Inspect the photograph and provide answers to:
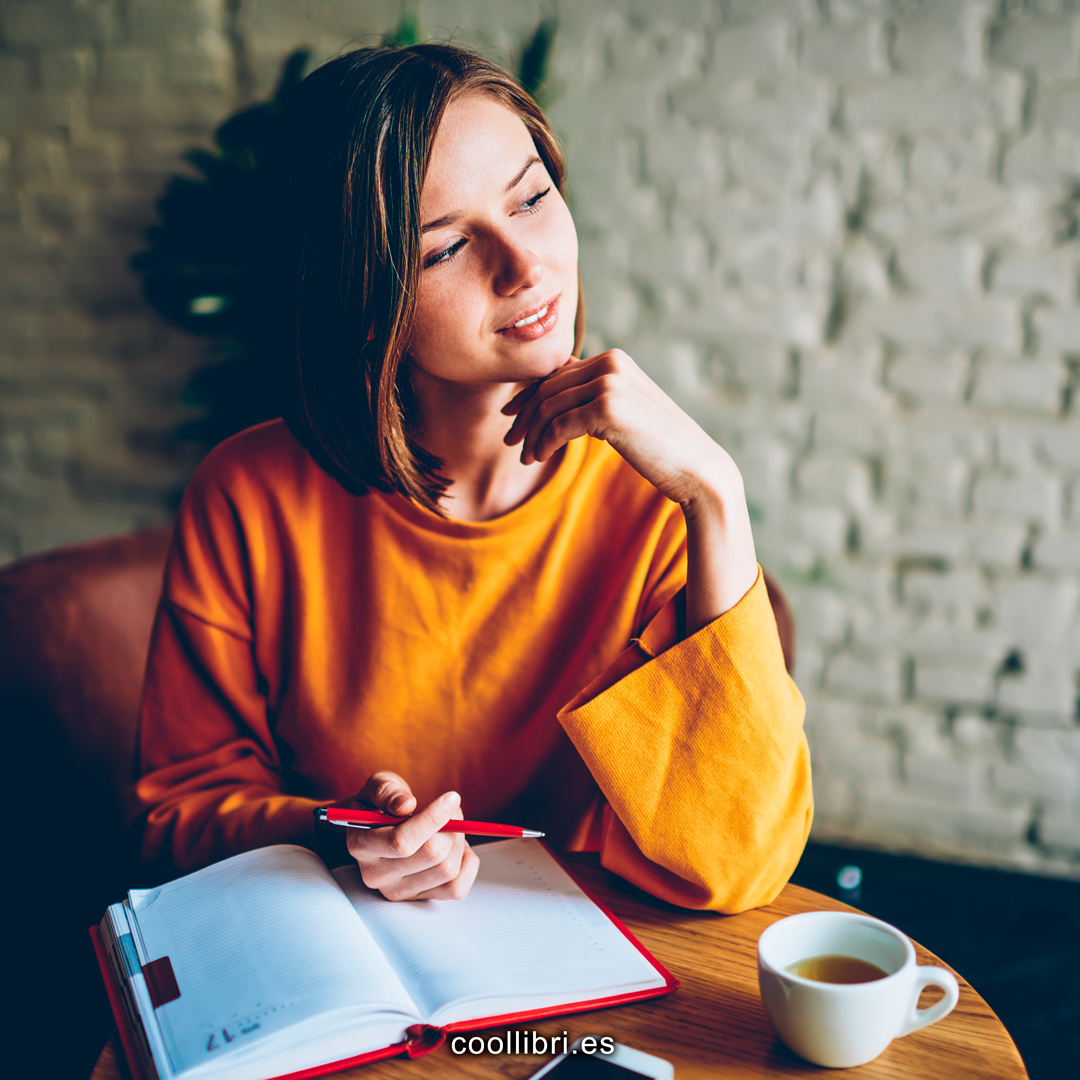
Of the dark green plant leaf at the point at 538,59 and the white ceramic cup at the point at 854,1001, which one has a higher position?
the dark green plant leaf at the point at 538,59

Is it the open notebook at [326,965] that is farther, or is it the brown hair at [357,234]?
the brown hair at [357,234]

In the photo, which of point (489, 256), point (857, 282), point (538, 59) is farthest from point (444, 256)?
point (857, 282)

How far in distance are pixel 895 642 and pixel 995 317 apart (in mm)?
642

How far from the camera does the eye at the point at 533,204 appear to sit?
89cm

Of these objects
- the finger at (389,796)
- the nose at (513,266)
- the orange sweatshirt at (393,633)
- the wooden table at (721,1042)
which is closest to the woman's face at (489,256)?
the nose at (513,266)

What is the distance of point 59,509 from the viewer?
225cm

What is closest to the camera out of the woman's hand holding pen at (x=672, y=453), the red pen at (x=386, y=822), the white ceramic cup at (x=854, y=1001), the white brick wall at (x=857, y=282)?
the white ceramic cup at (x=854, y=1001)

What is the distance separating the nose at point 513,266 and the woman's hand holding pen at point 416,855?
1.53ft

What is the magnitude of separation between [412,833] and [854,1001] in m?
0.33

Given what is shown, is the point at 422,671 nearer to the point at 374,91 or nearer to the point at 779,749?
the point at 779,749

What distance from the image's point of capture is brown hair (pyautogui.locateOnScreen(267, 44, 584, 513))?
2.71 feet

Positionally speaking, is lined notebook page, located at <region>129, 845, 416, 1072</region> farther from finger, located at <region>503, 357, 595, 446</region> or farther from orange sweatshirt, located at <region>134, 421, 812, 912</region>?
finger, located at <region>503, 357, 595, 446</region>

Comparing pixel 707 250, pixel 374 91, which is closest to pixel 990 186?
pixel 707 250

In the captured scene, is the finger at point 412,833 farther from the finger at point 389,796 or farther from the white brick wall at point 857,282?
the white brick wall at point 857,282
